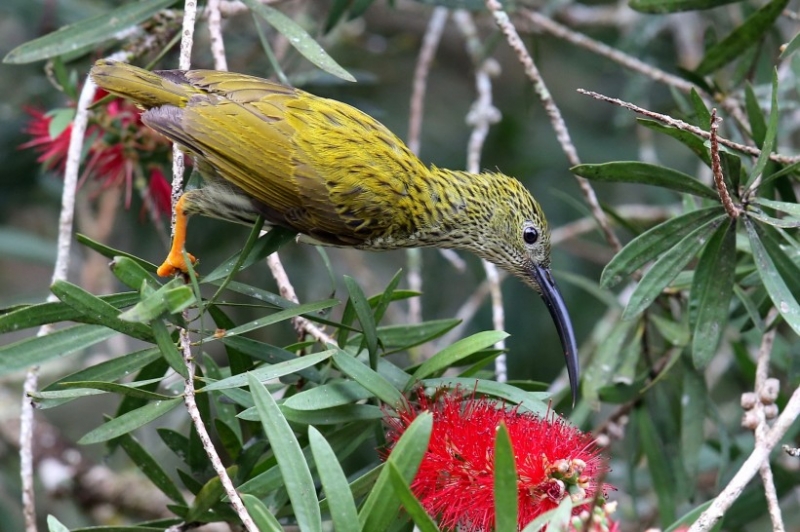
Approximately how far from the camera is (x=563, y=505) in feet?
5.01

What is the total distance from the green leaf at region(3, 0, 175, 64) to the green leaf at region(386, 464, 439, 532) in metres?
1.84

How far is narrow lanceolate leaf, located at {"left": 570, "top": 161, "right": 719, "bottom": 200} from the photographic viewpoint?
238 centimetres

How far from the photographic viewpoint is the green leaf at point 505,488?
59.7 inches

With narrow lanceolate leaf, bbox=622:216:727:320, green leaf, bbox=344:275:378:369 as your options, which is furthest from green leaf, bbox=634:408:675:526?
green leaf, bbox=344:275:378:369

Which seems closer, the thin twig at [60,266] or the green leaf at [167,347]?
the green leaf at [167,347]

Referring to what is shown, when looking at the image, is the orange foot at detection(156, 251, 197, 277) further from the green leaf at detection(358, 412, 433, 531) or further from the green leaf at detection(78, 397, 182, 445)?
the green leaf at detection(358, 412, 433, 531)

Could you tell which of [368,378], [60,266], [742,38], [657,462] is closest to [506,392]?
[368,378]

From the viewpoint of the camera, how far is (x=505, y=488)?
1538 millimetres

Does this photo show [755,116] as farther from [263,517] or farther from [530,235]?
[263,517]

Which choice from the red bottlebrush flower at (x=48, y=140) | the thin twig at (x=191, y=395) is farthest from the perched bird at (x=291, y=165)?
the red bottlebrush flower at (x=48, y=140)

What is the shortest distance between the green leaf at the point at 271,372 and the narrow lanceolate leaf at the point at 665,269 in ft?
2.55

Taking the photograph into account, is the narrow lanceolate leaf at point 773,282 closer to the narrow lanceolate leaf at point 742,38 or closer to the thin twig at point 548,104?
the thin twig at point 548,104

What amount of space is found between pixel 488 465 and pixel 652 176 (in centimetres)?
91

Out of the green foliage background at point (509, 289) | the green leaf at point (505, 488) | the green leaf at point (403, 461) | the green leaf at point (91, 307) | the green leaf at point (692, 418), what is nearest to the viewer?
the green leaf at point (505, 488)
